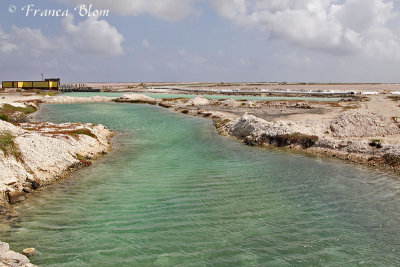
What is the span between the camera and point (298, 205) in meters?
16.2

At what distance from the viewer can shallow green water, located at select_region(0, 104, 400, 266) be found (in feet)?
37.6

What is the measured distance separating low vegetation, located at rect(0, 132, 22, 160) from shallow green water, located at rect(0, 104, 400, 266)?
3843mm

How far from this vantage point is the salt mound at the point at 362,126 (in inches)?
1437

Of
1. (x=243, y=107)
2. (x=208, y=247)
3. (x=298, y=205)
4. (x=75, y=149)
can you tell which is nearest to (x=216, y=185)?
(x=298, y=205)

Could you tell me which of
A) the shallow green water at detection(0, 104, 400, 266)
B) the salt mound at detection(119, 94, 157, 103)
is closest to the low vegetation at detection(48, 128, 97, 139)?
the shallow green water at detection(0, 104, 400, 266)

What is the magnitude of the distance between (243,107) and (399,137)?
4937 centimetres

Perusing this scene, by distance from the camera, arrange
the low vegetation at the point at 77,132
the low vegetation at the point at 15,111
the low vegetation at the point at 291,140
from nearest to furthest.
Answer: the low vegetation at the point at 77,132
the low vegetation at the point at 291,140
the low vegetation at the point at 15,111

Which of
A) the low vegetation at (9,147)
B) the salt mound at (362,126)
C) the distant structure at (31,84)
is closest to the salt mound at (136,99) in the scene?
the distant structure at (31,84)

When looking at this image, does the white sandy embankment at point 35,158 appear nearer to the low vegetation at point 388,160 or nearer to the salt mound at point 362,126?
the low vegetation at point 388,160

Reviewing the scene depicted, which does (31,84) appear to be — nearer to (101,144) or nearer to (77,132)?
(77,132)

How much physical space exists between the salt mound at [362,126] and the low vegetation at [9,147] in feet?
114

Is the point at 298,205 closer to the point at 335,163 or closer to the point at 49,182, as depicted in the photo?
the point at 335,163

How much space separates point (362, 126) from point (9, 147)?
129 ft

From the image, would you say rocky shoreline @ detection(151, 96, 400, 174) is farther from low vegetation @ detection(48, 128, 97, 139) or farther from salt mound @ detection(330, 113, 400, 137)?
low vegetation @ detection(48, 128, 97, 139)
